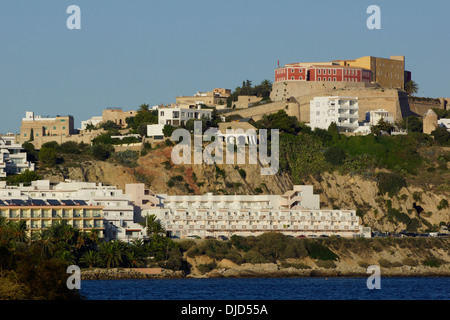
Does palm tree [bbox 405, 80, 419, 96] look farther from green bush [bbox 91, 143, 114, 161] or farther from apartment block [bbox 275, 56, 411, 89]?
green bush [bbox 91, 143, 114, 161]

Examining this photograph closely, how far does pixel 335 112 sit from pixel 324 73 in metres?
9.72

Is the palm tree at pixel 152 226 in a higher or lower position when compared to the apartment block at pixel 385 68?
lower

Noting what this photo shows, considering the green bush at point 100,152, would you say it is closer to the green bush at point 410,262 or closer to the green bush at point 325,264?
the green bush at point 325,264

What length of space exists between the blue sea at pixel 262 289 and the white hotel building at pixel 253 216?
9.26m

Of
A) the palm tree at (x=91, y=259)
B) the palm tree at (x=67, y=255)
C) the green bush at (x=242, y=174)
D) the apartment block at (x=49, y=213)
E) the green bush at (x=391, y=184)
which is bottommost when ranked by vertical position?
the palm tree at (x=91, y=259)

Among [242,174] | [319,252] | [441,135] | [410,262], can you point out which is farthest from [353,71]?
[319,252]

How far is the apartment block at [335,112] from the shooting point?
102562 millimetres

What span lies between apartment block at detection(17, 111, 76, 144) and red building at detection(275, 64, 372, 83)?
26.3 meters

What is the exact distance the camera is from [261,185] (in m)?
89.4

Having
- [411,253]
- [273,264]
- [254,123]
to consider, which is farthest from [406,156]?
[273,264]

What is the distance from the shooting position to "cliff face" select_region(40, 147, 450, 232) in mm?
86750

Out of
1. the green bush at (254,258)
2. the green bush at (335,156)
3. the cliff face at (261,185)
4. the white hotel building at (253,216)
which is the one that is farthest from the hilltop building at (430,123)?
the green bush at (254,258)
